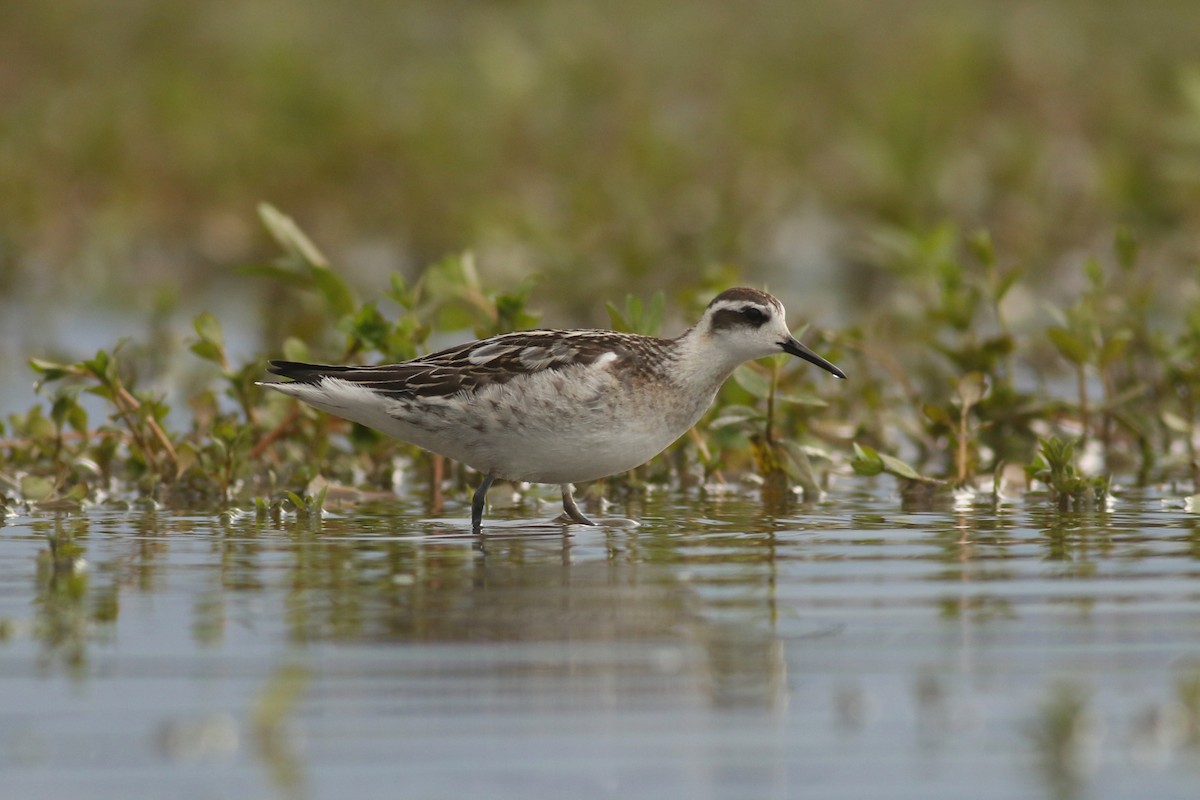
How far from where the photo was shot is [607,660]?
5.86 meters

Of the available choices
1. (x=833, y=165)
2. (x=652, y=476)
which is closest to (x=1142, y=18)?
(x=833, y=165)

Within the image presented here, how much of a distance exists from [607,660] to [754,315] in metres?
3.50

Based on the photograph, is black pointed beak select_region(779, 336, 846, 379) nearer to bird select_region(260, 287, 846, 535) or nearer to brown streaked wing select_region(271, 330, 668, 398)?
bird select_region(260, 287, 846, 535)

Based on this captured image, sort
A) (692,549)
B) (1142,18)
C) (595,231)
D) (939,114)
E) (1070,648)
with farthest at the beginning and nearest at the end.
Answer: (1142,18) < (939,114) < (595,231) < (692,549) < (1070,648)

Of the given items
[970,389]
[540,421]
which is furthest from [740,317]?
[970,389]

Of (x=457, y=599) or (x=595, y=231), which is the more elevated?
(x=595, y=231)

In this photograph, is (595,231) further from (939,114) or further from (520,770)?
(520,770)

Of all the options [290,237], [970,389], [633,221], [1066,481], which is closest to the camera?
[1066,481]

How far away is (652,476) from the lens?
1016cm

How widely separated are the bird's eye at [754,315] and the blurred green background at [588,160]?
11.1ft

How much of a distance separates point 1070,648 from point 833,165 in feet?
55.1

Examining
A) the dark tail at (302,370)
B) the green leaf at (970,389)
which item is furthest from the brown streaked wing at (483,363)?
the green leaf at (970,389)

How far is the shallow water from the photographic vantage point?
4836 mm

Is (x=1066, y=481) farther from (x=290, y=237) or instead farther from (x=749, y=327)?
(x=290, y=237)
